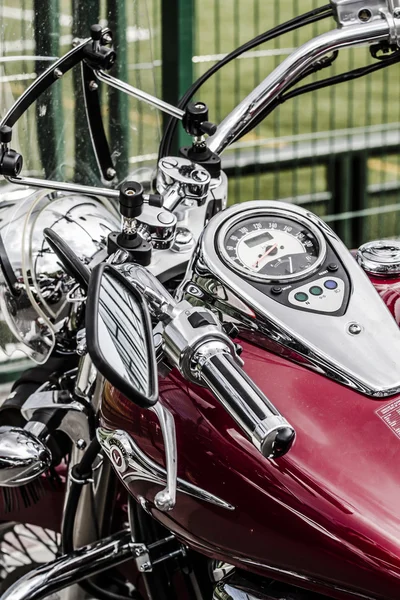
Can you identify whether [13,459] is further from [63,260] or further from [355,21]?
[355,21]

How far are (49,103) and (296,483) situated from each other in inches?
31.4

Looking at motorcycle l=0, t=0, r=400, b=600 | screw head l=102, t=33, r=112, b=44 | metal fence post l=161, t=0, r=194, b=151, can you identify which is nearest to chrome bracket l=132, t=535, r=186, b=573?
motorcycle l=0, t=0, r=400, b=600

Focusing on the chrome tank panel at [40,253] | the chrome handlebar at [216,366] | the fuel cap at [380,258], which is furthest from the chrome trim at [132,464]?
the fuel cap at [380,258]

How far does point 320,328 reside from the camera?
1.14m

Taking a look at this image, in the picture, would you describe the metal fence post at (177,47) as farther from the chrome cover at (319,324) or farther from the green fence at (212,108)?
the chrome cover at (319,324)

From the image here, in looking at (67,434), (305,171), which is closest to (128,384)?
(67,434)

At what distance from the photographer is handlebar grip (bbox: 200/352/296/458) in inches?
37.1

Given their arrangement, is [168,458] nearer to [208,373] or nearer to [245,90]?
[208,373]

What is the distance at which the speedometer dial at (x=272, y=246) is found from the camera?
1203 mm

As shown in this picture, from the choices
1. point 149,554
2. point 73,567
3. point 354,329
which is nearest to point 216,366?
point 354,329

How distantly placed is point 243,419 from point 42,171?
0.81 m

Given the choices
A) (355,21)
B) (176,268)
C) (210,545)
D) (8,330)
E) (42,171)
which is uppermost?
(355,21)

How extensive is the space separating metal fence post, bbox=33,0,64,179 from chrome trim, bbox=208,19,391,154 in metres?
0.27

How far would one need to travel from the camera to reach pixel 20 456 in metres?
1.41
